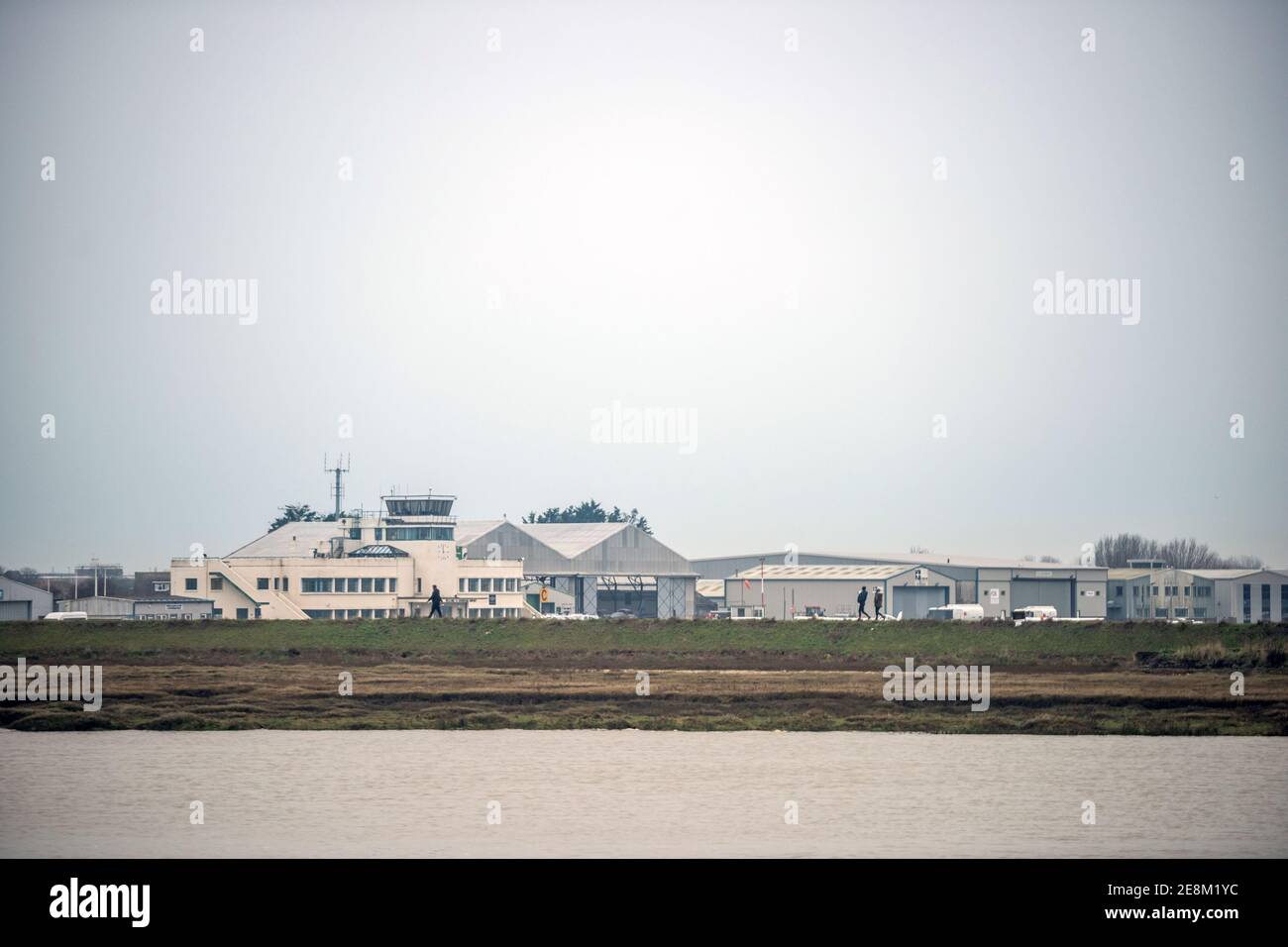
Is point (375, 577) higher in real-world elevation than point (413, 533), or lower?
lower

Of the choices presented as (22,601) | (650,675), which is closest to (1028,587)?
(650,675)

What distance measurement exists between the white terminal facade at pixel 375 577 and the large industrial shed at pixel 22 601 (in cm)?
1600

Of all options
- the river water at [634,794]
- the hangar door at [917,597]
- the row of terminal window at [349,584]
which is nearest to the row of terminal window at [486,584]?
the row of terminal window at [349,584]

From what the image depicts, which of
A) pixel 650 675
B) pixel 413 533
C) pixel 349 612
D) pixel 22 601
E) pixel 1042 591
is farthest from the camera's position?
pixel 413 533

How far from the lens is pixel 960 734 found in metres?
49.9

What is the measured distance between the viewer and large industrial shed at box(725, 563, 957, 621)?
389 feet

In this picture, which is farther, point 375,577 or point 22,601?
point 22,601

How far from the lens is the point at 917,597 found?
118938 mm

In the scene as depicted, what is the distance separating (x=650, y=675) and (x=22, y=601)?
68.6m

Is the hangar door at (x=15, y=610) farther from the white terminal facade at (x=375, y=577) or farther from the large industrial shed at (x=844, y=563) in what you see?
the large industrial shed at (x=844, y=563)

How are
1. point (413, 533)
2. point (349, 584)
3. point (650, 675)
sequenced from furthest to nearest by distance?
point (413, 533)
point (349, 584)
point (650, 675)

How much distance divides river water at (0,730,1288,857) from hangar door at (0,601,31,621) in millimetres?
71488

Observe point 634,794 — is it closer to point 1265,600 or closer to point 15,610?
point 15,610

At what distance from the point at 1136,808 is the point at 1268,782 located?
6017 mm
